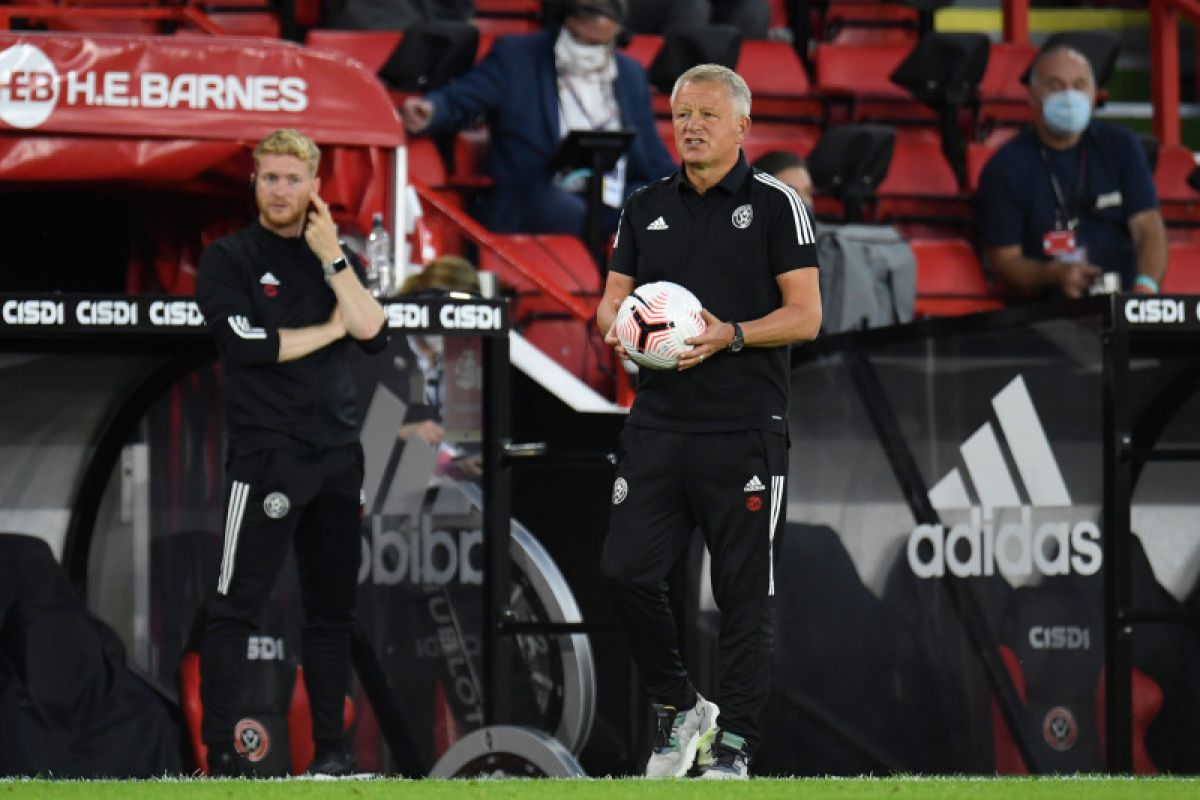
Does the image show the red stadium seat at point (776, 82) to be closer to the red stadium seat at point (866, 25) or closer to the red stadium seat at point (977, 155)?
the red stadium seat at point (977, 155)

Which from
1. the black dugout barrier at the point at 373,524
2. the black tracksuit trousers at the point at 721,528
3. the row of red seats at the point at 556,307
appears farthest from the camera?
the row of red seats at the point at 556,307

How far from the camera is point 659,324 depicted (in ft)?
14.6

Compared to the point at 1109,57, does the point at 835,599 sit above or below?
below

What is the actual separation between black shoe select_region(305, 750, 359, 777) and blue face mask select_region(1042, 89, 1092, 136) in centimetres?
454

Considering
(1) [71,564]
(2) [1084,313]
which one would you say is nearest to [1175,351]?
(2) [1084,313]

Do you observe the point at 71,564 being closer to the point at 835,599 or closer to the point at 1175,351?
the point at 835,599

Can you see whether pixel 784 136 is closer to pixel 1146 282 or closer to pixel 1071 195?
pixel 1071 195

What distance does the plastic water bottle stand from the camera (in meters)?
6.27

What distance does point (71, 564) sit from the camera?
Answer: 21.8 ft

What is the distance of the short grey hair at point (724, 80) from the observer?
15.1 ft

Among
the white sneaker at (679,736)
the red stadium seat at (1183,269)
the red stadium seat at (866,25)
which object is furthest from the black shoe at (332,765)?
the red stadium seat at (866,25)

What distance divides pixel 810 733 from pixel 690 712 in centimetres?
163

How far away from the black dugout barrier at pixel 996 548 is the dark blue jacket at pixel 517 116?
6.67 ft

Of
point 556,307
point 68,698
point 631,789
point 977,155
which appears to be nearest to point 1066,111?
point 977,155
